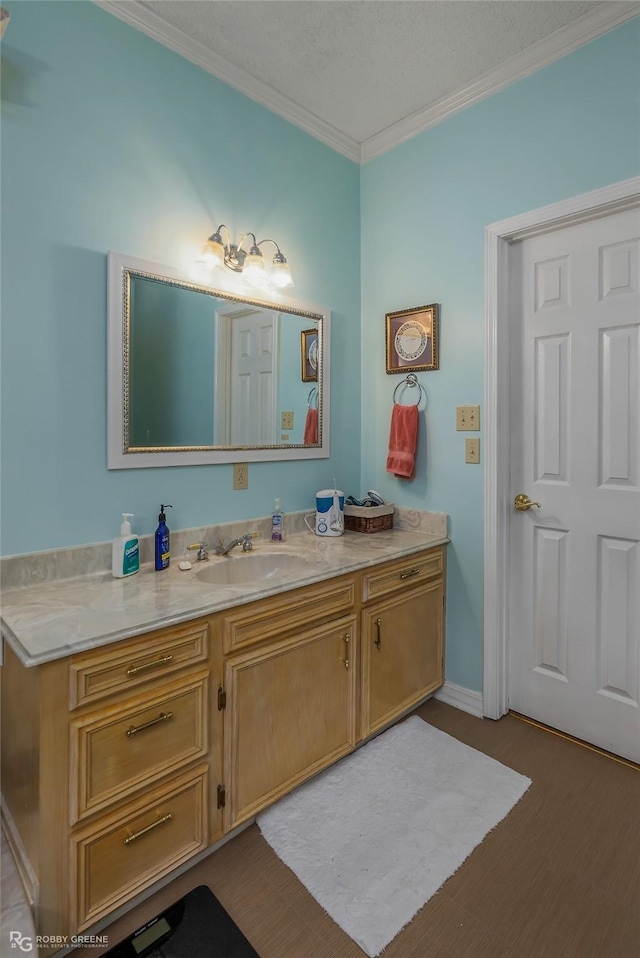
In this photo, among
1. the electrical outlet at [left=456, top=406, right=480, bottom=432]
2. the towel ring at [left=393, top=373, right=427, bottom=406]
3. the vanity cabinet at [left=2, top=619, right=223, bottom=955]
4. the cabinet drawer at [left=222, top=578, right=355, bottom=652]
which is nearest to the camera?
the vanity cabinet at [left=2, top=619, right=223, bottom=955]

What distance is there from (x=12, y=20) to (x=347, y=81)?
1.27 meters

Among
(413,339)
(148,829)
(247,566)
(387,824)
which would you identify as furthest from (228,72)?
(387,824)

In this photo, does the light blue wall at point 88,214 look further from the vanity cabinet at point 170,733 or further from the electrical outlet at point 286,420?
the vanity cabinet at point 170,733

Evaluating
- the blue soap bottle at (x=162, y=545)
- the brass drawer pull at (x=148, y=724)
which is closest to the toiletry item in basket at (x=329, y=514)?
the blue soap bottle at (x=162, y=545)

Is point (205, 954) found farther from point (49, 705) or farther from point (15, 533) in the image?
point (15, 533)

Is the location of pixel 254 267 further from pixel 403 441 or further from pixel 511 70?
pixel 511 70

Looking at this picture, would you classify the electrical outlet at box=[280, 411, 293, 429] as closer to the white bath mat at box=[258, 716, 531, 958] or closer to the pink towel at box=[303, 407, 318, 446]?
the pink towel at box=[303, 407, 318, 446]

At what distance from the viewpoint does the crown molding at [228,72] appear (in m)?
1.71

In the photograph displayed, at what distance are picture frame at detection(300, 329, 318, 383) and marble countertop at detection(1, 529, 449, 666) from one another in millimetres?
884

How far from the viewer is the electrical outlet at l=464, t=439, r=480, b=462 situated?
2174mm

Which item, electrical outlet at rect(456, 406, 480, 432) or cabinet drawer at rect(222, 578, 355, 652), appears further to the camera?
electrical outlet at rect(456, 406, 480, 432)

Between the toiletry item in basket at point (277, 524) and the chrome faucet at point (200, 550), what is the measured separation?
37 centimetres

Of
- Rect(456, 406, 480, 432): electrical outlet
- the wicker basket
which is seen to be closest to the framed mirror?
the wicker basket

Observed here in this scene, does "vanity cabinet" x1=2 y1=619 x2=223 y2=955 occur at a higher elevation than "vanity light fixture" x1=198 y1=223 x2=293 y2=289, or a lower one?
lower
